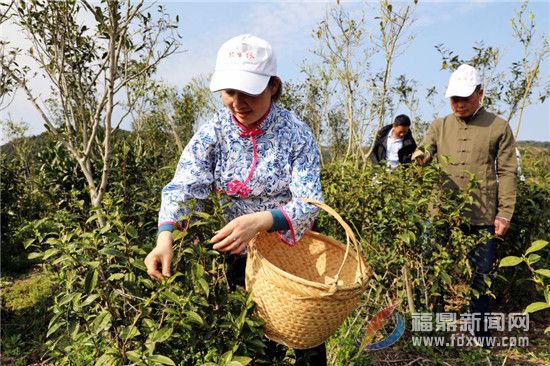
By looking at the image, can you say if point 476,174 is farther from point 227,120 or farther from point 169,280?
point 169,280

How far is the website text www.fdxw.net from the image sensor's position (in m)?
3.12

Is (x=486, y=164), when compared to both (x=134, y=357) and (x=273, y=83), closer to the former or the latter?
(x=273, y=83)

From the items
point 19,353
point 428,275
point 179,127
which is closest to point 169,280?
point 428,275

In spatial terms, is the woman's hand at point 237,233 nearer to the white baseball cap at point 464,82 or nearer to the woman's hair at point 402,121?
the white baseball cap at point 464,82

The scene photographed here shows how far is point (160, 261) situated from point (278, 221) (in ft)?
1.32

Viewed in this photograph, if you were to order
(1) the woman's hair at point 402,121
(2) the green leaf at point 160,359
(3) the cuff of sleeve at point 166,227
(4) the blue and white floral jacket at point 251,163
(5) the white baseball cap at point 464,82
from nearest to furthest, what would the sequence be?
(2) the green leaf at point 160,359
(3) the cuff of sleeve at point 166,227
(4) the blue and white floral jacket at point 251,163
(5) the white baseball cap at point 464,82
(1) the woman's hair at point 402,121

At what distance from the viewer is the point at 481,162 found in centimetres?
316

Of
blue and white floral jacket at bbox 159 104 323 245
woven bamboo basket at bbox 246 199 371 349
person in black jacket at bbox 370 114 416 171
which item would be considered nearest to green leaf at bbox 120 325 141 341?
woven bamboo basket at bbox 246 199 371 349

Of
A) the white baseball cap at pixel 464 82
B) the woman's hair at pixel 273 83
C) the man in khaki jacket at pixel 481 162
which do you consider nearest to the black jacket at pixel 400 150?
the man in khaki jacket at pixel 481 162

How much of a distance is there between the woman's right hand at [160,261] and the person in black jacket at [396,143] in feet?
12.7

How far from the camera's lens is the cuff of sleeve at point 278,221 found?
1477 millimetres

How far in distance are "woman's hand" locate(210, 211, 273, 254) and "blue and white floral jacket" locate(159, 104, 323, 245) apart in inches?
8.6

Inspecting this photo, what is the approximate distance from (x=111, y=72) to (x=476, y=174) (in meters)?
2.63

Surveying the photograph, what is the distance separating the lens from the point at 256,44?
60.7 inches
